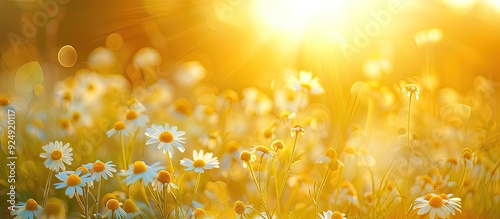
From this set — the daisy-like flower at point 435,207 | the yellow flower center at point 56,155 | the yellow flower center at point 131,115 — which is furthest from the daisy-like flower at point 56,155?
the daisy-like flower at point 435,207

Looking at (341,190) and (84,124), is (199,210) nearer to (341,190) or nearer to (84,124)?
(341,190)

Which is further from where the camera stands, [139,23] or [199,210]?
[139,23]

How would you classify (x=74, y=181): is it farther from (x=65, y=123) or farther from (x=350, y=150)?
(x=350, y=150)

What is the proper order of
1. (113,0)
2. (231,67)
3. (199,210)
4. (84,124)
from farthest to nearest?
(231,67)
(113,0)
(84,124)
(199,210)

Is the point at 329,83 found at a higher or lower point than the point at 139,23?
lower

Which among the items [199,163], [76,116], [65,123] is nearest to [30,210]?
[199,163]

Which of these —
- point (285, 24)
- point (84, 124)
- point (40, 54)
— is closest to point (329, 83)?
point (285, 24)

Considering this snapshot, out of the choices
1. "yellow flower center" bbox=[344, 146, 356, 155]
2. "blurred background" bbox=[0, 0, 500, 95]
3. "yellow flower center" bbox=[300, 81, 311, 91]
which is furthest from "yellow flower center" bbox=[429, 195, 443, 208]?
"blurred background" bbox=[0, 0, 500, 95]
